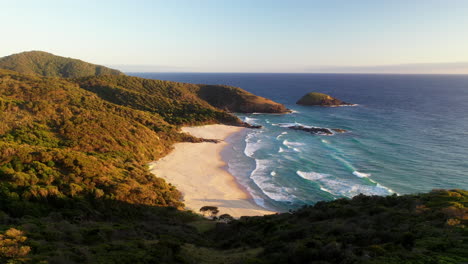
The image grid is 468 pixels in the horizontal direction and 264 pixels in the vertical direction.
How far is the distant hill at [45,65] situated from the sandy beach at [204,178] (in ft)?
523

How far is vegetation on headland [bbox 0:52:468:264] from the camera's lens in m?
11.5

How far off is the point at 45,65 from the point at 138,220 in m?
204

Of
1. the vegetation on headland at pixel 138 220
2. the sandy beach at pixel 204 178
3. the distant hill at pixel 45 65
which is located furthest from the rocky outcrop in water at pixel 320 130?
the distant hill at pixel 45 65

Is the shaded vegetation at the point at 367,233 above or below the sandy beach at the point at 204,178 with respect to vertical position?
above

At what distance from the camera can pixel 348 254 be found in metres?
10.6

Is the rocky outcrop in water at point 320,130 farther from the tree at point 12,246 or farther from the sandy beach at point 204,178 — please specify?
the tree at point 12,246

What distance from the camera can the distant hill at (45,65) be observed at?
162m

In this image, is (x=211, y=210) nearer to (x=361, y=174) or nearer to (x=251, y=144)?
(x=361, y=174)

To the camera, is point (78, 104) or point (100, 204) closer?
point (100, 204)

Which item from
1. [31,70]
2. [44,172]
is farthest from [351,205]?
[31,70]

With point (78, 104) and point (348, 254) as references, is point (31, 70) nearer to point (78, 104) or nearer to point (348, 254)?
point (78, 104)

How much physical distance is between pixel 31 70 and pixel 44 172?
180 m

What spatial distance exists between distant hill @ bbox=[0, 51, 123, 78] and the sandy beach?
15939 centimetres

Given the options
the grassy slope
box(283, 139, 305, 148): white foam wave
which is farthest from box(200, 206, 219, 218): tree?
the grassy slope
